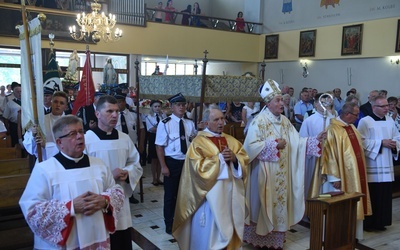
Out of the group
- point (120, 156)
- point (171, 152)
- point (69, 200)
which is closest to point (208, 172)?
point (120, 156)

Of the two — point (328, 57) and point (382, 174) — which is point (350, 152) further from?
point (328, 57)

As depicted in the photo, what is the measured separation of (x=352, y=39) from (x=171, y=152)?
1151 centimetres

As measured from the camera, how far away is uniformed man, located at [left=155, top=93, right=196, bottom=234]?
16.6 ft

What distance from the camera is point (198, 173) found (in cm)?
389

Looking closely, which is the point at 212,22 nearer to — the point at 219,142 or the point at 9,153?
the point at 9,153

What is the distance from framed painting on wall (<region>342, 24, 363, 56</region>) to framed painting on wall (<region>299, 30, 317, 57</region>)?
1390 millimetres

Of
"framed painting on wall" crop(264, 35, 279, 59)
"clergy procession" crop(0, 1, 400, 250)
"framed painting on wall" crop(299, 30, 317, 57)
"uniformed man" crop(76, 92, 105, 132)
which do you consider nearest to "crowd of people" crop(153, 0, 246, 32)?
"framed painting on wall" crop(264, 35, 279, 59)

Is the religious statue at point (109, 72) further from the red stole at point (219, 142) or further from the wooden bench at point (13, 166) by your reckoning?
the red stole at point (219, 142)

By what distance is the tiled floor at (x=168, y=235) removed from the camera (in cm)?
486

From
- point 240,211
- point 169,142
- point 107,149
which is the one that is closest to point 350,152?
point 240,211

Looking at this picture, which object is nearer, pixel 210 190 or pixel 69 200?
pixel 69 200

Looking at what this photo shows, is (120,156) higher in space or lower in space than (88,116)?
lower

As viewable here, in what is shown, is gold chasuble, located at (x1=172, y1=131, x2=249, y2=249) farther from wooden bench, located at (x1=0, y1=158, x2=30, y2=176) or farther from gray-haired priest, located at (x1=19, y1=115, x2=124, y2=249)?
wooden bench, located at (x1=0, y1=158, x2=30, y2=176)

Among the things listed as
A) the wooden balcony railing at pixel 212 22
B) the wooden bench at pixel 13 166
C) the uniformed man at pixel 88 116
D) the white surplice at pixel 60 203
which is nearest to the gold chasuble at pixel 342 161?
the uniformed man at pixel 88 116
